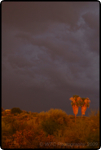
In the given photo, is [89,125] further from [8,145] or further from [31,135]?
[8,145]

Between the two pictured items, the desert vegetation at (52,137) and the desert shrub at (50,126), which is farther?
the desert shrub at (50,126)

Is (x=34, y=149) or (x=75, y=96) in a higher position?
(x=75, y=96)

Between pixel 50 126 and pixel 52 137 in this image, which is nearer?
pixel 52 137

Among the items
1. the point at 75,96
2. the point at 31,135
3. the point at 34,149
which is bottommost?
the point at 34,149

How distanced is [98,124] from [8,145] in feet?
29.8

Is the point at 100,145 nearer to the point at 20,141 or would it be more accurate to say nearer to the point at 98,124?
the point at 98,124

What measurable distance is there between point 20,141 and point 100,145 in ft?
24.0

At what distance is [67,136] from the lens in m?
19.5

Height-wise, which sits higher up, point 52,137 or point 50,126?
point 50,126

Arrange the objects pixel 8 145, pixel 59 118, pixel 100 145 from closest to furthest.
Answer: pixel 100 145, pixel 8 145, pixel 59 118

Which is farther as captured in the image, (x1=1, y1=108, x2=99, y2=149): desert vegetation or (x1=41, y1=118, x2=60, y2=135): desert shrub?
(x1=41, y1=118, x2=60, y2=135): desert shrub

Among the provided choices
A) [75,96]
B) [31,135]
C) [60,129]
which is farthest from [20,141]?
[75,96]

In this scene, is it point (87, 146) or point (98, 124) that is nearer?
point (87, 146)

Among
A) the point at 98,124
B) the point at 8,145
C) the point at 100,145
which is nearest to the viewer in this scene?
the point at 100,145
